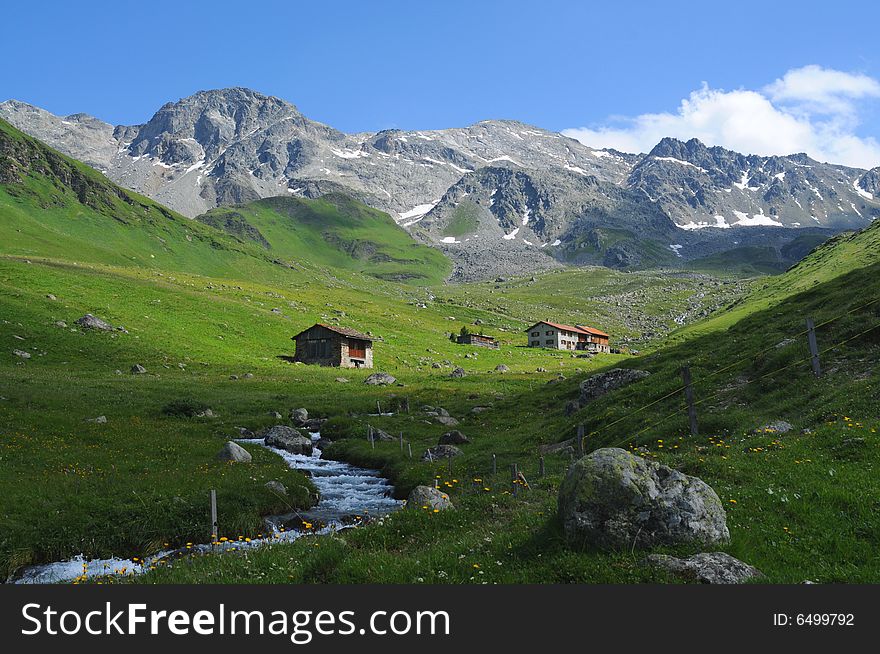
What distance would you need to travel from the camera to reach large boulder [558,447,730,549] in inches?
435

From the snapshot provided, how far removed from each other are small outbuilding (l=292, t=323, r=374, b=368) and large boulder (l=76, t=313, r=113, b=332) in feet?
89.6

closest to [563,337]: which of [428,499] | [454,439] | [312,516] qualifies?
[454,439]

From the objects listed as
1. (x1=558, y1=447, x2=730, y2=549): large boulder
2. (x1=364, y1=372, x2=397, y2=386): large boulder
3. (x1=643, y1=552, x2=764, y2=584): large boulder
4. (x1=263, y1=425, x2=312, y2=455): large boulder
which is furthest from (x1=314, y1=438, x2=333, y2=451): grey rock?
(x1=643, y1=552, x2=764, y2=584): large boulder

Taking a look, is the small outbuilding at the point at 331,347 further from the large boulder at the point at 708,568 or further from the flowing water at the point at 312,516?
the large boulder at the point at 708,568

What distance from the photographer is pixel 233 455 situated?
107ft

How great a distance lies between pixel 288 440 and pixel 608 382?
23.7m

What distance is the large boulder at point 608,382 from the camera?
127 feet

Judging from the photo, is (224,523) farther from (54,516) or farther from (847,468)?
(847,468)

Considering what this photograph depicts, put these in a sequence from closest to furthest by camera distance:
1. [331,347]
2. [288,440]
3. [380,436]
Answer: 1. [288,440]
2. [380,436]
3. [331,347]

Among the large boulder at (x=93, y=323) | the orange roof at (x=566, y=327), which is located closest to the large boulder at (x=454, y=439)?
the large boulder at (x=93, y=323)

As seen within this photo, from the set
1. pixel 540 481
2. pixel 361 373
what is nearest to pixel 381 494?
pixel 540 481

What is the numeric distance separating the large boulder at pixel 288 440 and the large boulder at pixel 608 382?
20432 mm

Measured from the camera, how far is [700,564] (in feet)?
32.5

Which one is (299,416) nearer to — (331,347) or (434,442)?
(434,442)
